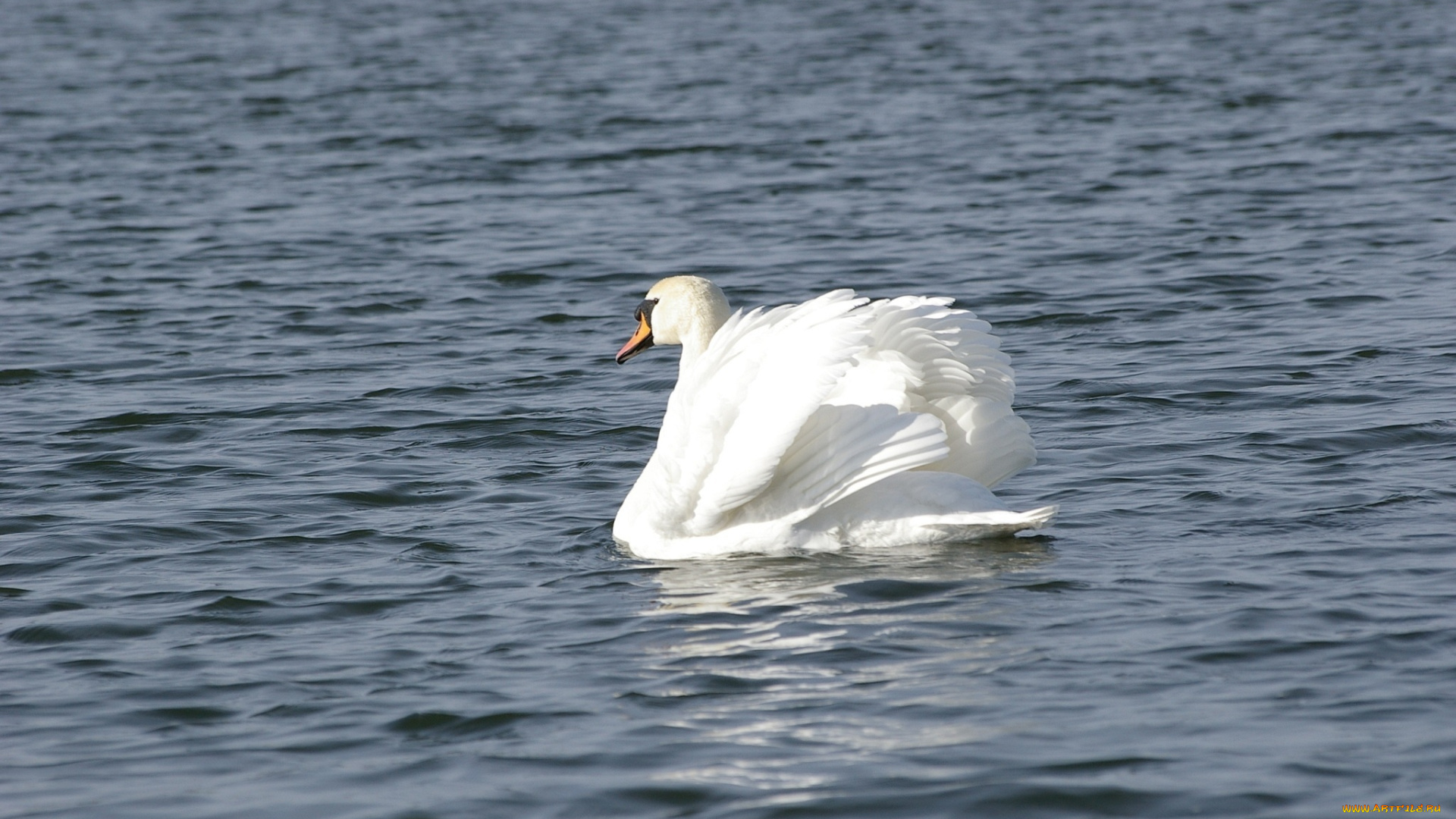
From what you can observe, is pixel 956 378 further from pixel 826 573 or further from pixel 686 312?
pixel 686 312

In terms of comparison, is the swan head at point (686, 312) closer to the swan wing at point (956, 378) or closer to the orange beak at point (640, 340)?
the orange beak at point (640, 340)

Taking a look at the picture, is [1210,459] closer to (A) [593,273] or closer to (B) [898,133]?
(A) [593,273]

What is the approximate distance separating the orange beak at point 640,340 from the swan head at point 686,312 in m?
0.05

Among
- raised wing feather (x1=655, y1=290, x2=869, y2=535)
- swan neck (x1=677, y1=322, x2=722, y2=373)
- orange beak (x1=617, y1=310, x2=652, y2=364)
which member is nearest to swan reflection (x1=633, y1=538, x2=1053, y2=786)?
raised wing feather (x1=655, y1=290, x2=869, y2=535)

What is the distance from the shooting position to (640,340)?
9.56 meters

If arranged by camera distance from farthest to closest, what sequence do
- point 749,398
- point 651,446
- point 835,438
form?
point 651,446 → point 835,438 → point 749,398

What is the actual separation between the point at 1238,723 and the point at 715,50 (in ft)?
82.2

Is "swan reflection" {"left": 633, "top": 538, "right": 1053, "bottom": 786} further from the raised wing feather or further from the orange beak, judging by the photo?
the orange beak

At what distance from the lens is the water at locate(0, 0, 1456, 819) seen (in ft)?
19.5

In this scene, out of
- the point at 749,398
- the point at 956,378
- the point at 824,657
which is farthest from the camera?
the point at 956,378

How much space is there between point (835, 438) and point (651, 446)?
9.83 ft

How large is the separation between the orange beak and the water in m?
0.71

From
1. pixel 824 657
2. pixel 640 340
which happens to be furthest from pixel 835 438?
pixel 640 340

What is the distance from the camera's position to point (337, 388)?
12.1 m
